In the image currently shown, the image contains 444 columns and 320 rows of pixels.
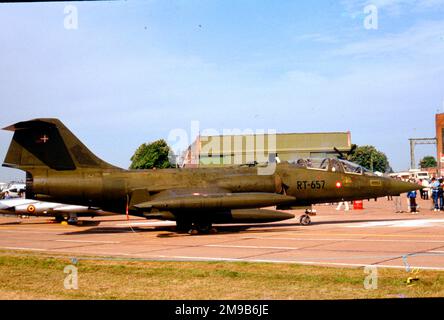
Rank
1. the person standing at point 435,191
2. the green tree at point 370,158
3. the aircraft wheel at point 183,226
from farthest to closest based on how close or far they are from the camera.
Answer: the green tree at point 370,158 → the person standing at point 435,191 → the aircraft wheel at point 183,226

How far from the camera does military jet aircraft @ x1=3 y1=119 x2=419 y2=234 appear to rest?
16.9 meters

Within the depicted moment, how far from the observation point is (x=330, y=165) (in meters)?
18.5

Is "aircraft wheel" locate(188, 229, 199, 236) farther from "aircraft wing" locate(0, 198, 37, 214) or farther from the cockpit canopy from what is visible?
"aircraft wing" locate(0, 198, 37, 214)

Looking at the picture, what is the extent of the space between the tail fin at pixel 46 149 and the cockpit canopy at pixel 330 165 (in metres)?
7.36

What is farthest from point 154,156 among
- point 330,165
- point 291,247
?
point 291,247

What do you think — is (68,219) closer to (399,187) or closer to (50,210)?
(50,210)

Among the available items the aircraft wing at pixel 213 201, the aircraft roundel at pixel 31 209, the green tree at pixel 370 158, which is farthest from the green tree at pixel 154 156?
the green tree at pixel 370 158

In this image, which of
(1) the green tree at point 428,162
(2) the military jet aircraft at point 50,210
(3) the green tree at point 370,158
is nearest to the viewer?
(2) the military jet aircraft at point 50,210

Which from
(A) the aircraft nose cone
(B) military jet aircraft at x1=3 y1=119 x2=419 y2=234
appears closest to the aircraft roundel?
(B) military jet aircraft at x1=3 y1=119 x2=419 y2=234

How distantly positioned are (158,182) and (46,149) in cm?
413

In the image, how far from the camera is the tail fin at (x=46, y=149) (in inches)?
675

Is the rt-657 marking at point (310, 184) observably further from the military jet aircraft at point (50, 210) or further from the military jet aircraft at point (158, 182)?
the military jet aircraft at point (50, 210)
